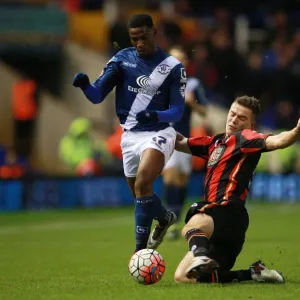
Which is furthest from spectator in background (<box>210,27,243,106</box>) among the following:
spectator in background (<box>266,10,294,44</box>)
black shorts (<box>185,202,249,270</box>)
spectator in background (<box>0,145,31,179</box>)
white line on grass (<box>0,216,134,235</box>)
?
black shorts (<box>185,202,249,270</box>)

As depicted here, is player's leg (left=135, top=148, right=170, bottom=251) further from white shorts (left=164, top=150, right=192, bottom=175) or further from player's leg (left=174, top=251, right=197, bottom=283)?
white shorts (left=164, top=150, right=192, bottom=175)

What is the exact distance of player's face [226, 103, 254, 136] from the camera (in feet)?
25.6

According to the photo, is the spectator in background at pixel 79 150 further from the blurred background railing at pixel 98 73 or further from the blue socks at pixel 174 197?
the blue socks at pixel 174 197

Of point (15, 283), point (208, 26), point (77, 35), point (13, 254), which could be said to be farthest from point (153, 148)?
point (208, 26)

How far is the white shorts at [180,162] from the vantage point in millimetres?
12820

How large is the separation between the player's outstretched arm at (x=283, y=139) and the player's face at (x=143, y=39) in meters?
1.74

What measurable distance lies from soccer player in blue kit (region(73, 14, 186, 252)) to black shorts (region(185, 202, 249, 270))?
993 mm

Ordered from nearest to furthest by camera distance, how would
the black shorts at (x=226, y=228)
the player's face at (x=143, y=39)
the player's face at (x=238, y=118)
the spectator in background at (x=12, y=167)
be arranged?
the black shorts at (x=226, y=228), the player's face at (x=238, y=118), the player's face at (x=143, y=39), the spectator in background at (x=12, y=167)

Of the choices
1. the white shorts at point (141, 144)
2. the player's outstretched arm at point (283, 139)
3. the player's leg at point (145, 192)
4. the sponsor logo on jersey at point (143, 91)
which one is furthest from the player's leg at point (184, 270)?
the sponsor logo on jersey at point (143, 91)

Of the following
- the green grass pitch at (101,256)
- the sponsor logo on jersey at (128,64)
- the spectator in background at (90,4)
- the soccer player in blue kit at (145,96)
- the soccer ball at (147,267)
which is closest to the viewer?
the green grass pitch at (101,256)

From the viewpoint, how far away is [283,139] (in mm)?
7215

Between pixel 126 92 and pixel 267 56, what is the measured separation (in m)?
16.0

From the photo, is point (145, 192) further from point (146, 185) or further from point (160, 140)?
point (160, 140)

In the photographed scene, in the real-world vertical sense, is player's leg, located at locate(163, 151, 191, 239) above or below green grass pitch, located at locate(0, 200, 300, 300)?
above
